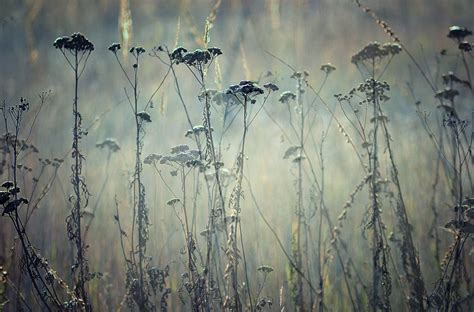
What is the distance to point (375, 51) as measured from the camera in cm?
467

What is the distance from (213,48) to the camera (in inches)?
165

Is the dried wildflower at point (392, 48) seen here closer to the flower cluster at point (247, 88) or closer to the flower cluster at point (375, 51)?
the flower cluster at point (375, 51)

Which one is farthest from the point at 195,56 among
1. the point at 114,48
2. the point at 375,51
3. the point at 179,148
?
the point at 375,51

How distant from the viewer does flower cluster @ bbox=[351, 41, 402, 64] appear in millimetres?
4648

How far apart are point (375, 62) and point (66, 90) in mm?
4957

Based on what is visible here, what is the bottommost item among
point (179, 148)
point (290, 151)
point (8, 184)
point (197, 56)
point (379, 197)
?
point (379, 197)

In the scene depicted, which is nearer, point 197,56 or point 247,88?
point 247,88

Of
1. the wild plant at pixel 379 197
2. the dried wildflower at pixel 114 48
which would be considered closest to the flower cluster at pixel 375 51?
the wild plant at pixel 379 197

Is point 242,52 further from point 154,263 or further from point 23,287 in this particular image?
point 23,287

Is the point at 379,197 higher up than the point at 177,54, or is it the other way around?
the point at 177,54

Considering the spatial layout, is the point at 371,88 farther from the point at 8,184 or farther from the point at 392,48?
the point at 8,184

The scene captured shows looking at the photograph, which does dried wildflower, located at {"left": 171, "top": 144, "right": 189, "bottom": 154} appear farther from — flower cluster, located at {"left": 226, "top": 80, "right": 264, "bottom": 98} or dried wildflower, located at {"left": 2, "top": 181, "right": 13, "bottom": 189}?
dried wildflower, located at {"left": 2, "top": 181, "right": 13, "bottom": 189}

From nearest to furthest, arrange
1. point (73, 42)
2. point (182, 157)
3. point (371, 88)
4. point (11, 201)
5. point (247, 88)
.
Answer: point (11, 201)
point (247, 88)
point (73, 42)
point (371, 88)
point (182, 157)

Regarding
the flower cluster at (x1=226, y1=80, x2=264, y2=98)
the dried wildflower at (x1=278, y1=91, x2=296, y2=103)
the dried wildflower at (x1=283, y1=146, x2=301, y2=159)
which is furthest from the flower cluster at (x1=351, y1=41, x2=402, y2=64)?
the dried wildflower at (x1=283, y1=146, x2=301, y2=159)
